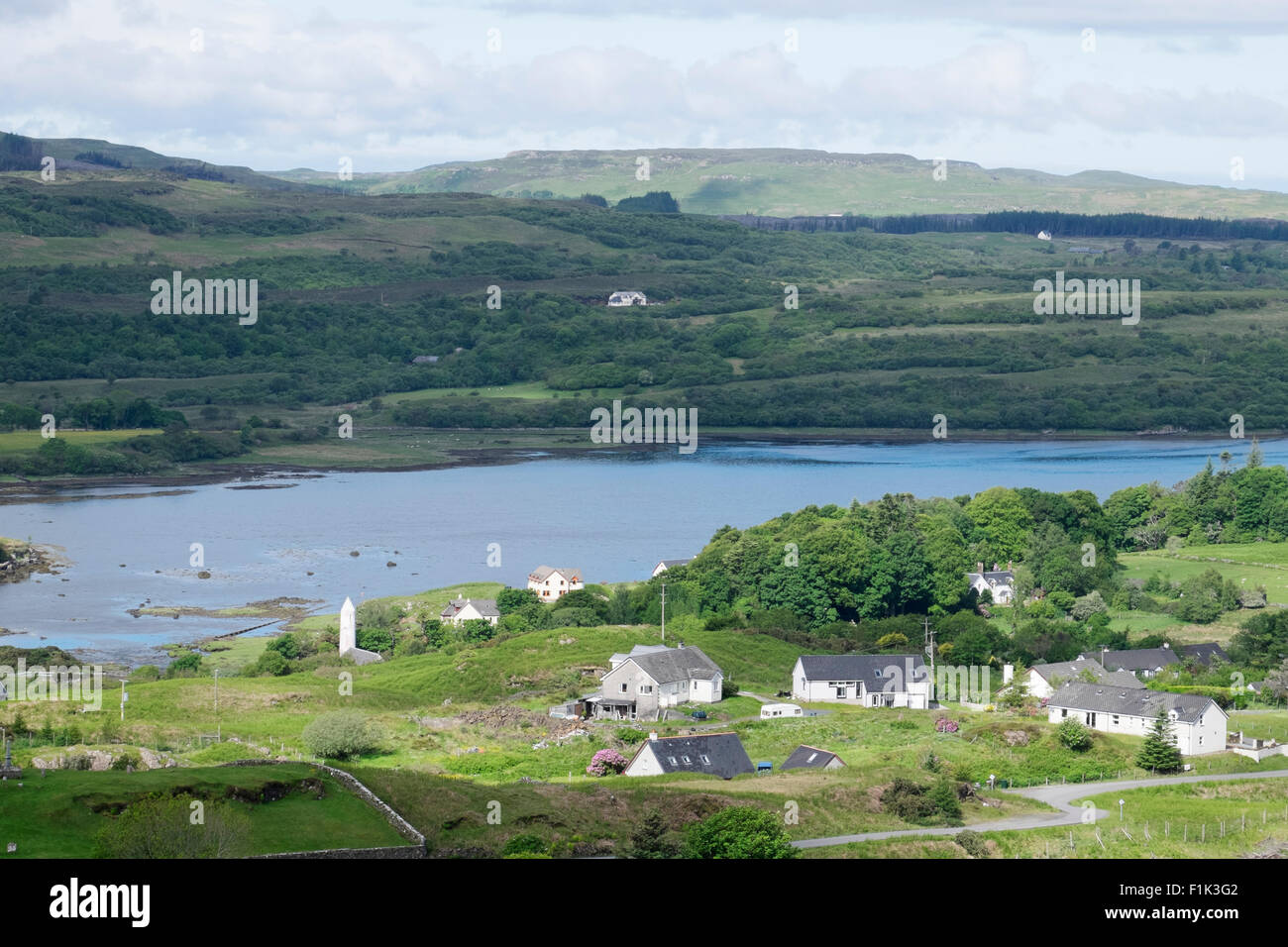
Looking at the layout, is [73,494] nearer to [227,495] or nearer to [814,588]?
[227,495]

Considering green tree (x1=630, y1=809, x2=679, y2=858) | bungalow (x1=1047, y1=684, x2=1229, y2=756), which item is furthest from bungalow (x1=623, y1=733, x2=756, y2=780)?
bungalow (x1=1047, y1=684, x2=1229, y2=756)

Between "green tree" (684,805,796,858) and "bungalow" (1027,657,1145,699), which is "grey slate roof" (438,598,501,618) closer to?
"bungalow" (1027,657,1145,699)

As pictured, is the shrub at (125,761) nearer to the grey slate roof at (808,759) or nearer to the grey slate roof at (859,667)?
the grey slate roof at (808,759)

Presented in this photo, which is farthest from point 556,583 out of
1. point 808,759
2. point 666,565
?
point 808,759

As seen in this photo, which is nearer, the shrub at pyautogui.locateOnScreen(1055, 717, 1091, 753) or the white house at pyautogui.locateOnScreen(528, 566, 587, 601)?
the shrub at pyautogui.locateOnScreen(1055, 717, 1091, 753)

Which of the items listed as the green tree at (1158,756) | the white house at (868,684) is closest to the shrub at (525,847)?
the green tree at (1158,756)

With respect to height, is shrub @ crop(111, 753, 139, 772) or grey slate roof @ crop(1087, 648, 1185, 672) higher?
shrub @ crop(111, 753, 139, 772)

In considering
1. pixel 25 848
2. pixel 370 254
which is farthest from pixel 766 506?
pixel 370 254
